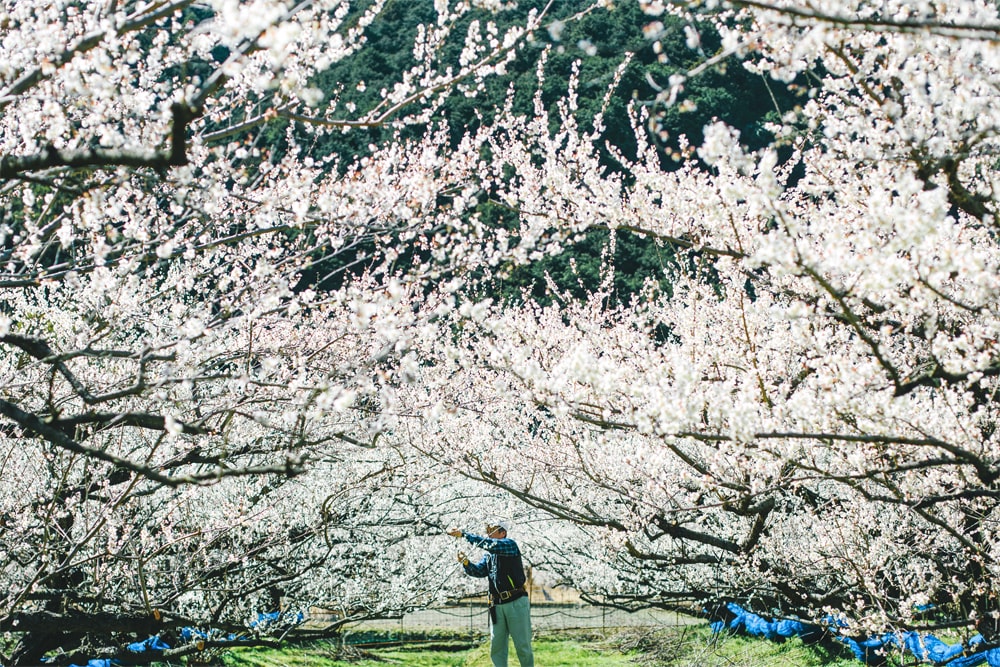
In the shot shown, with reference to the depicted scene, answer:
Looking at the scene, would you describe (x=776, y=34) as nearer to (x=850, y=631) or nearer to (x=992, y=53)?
(x=992, y=53)

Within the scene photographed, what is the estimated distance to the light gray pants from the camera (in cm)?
650

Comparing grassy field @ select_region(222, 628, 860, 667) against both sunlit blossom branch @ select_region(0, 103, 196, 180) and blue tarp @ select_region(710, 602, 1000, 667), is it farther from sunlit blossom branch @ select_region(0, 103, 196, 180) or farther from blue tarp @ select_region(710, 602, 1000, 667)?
sunlit blossom branch @ select_region(0, 103, 196, 180)

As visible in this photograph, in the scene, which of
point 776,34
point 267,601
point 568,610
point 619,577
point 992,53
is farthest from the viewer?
point 568,610

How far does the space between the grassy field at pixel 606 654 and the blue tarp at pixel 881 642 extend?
5.5 inches

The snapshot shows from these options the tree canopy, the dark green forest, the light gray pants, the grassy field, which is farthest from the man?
the dark green forest

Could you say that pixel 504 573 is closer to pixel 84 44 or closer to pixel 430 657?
pixel 430 657

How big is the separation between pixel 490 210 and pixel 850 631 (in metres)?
14.3

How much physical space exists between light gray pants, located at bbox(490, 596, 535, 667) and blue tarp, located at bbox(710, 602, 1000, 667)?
229 cm

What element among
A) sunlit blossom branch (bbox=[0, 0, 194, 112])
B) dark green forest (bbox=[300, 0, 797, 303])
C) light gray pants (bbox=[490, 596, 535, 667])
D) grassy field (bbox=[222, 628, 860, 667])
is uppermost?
dark green forest (bbox=[300, 0, 797, 303])

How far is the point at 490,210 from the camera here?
18.6 m

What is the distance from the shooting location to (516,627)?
6.52 m

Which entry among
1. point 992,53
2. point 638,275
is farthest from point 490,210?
point 992,53

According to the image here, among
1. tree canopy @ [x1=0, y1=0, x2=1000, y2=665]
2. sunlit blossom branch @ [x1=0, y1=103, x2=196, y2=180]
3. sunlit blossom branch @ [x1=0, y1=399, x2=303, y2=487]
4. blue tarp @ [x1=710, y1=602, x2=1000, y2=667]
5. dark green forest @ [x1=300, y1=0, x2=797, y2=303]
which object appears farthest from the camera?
dark green forest @ [x1=300, y1=0, x2=797, y2=303]

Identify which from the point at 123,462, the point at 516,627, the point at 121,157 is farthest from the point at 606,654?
the point at 121,157
